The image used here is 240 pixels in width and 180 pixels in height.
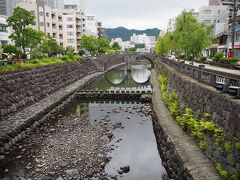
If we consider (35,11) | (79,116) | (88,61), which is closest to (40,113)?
(79,116)

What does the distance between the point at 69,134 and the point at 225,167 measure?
41.5ft

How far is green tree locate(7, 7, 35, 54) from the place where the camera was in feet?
124

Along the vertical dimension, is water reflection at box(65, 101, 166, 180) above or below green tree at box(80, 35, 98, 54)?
below

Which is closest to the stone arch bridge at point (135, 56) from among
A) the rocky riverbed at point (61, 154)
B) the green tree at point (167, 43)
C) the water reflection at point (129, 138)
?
the green tree at point (167, 43)

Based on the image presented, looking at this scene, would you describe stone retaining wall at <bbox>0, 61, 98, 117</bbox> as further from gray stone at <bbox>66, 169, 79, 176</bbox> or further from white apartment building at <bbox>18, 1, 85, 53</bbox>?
white apartment building at <bbox>18, 1, 85, 53</bbox>

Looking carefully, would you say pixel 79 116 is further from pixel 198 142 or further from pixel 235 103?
pixel 235 103

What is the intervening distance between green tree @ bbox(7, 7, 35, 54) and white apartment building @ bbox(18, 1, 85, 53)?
3752 centimetres

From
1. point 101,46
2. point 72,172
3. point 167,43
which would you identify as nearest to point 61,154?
point 72,172

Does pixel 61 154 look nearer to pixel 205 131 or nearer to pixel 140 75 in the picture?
pixel 205 131

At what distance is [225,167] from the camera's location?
880 centimetres

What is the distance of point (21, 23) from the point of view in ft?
128

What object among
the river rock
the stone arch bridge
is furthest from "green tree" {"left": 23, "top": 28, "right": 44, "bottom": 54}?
Answer: the stone arch bridge

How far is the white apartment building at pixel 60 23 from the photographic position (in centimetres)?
7606

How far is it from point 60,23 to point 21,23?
52308 mm
